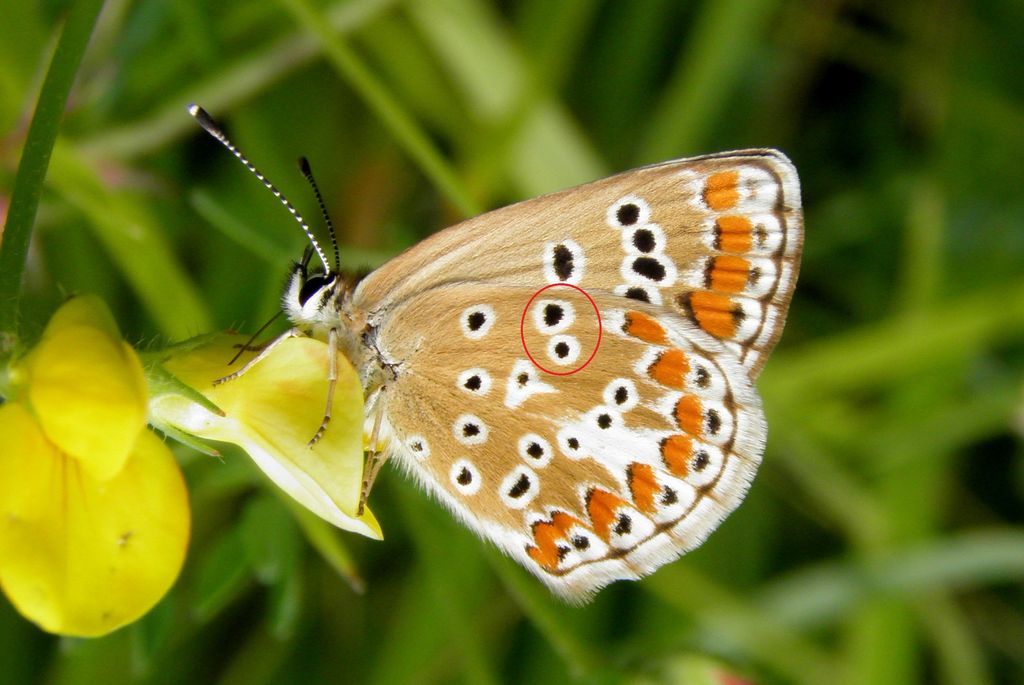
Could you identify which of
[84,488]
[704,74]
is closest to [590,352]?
[84,488]

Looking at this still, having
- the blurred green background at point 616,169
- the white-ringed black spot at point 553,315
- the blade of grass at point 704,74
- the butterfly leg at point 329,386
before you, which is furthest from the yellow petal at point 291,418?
the blade of grass at point 704,74

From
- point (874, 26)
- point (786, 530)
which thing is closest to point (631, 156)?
point (874, 26)

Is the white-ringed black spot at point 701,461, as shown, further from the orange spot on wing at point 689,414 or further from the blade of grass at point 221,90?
the blade of grass at point 221,90

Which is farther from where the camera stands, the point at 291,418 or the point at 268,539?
the point at 268,539

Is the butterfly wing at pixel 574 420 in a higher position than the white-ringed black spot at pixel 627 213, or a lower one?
lower

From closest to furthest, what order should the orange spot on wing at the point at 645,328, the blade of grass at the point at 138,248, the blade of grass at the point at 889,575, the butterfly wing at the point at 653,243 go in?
1. the butterfly wing at the point at 653,243
2. the orange spot on wing at the point at 645,328
3. the blade of grass at the point at 138,248
4. the blade of grass at the point at 889,575

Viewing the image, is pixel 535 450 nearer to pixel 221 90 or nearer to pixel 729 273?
pixel 729 273
